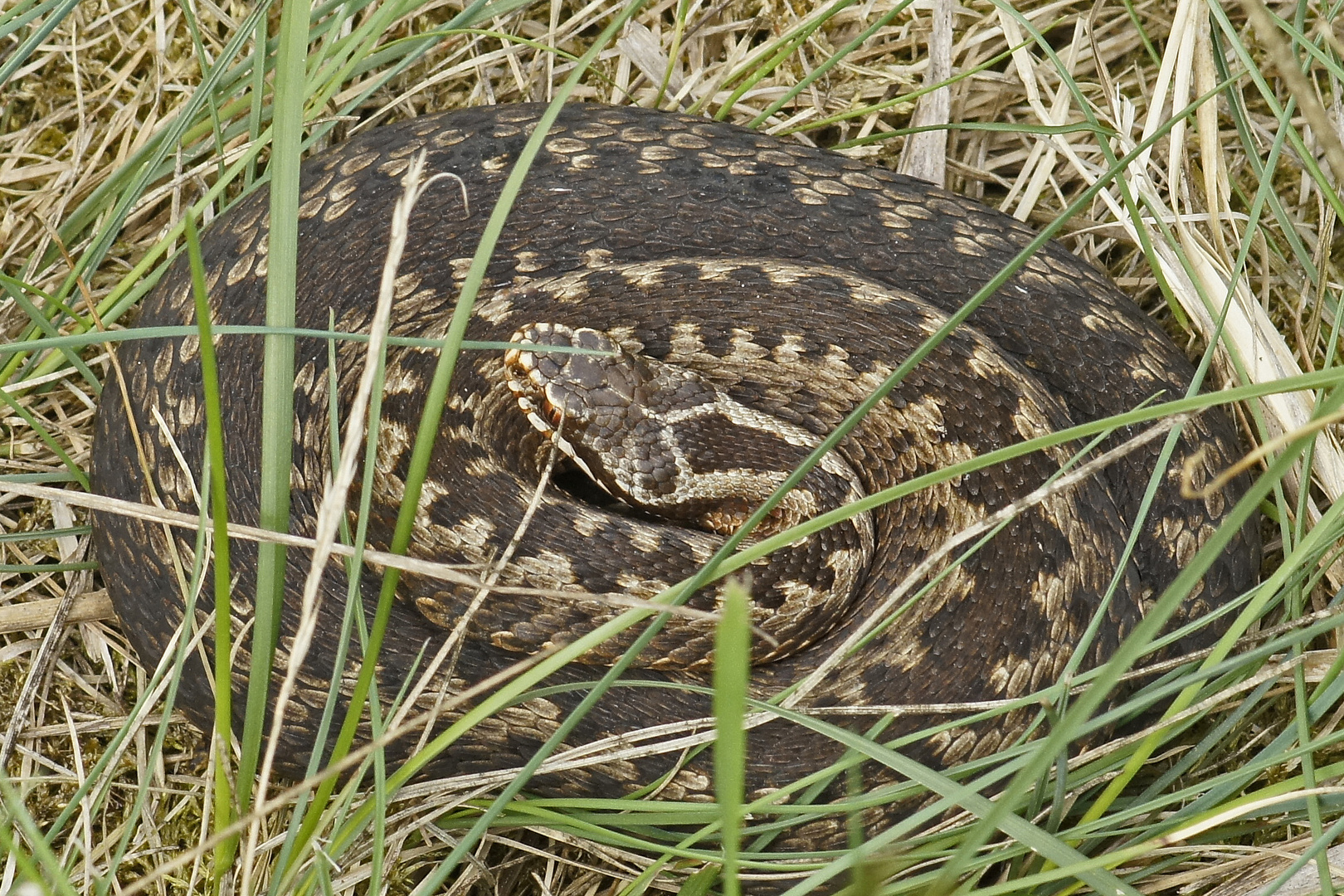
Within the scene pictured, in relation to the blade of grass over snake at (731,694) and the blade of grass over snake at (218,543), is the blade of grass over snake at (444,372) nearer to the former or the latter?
the blade of grass over snake at (218,543)

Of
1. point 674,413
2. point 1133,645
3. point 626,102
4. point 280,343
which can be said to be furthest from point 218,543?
Answer: point 626,102

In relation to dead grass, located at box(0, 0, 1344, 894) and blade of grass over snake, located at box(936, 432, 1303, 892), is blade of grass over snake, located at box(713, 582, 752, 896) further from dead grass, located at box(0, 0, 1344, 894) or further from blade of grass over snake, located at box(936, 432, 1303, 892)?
dead grass, located at box(0, 0, 1344, 894)

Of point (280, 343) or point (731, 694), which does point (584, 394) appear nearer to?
point (280, 343)

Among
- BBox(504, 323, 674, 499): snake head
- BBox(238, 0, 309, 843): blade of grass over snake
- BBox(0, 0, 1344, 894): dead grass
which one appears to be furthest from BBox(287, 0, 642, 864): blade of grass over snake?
BBox(0, 0, 1344, 894): dead grass

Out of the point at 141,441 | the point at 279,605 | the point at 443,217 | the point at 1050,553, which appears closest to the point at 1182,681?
the point at 1050,553

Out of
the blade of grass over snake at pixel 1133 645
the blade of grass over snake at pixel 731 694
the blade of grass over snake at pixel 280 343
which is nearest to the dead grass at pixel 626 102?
the blade of grass over snake at pixel 280 343
